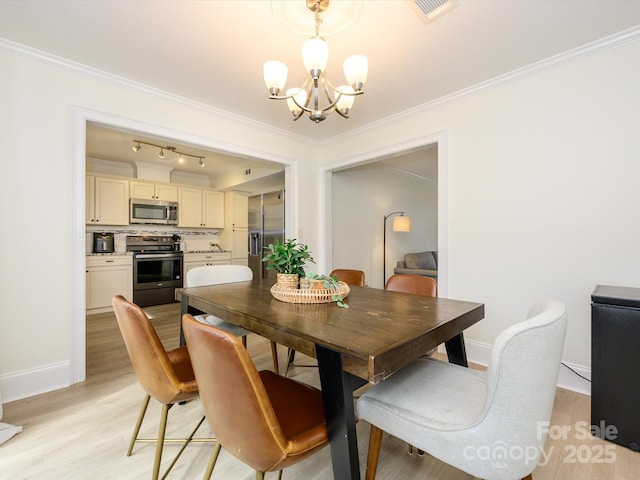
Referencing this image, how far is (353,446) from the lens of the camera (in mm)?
976

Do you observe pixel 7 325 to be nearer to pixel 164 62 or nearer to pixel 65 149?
pixel 65 149

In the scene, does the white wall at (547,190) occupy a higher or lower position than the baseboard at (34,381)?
higher

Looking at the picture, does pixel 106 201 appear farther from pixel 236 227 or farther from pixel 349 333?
pixel 349 333

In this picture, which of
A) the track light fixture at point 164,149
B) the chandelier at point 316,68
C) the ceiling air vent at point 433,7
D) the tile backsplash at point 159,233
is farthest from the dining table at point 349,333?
the tile backsplash at point 159,233

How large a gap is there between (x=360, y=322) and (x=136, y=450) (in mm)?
1385

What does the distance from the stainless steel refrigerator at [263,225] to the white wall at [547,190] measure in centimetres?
290

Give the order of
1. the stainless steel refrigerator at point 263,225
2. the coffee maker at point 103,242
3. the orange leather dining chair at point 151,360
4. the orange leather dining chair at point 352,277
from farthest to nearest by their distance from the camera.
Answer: the stainless steel refrigerator at point 263,225 → the coffee maker at point 103,242 → the orange leather dining chair at point 352,277 → the orange leather dining chair at point 151,360

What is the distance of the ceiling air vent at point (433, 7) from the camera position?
1652mm

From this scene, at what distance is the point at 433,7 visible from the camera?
1690mm

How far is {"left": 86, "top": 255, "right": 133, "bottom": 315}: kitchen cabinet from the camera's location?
14.0 ft

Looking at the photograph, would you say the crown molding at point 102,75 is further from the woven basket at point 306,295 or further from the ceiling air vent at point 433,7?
the woven basket at point 306,295

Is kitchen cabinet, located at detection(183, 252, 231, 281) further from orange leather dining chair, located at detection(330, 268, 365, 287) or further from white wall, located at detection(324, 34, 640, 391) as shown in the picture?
white wall, located at detection(324, 34, 640, 391)

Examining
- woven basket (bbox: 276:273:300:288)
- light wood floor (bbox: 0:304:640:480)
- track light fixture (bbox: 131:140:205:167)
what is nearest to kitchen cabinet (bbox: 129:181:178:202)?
track light fixture (bbox: 131:140:205:167)

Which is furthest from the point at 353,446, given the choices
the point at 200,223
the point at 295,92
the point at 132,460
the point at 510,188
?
the point at 200,223
